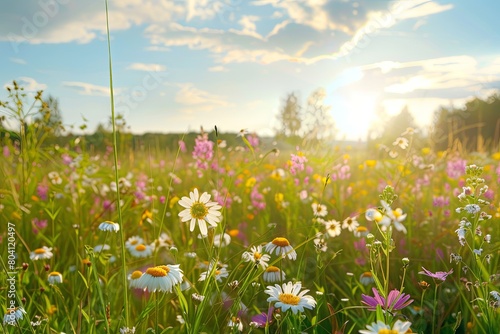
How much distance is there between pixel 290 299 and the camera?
137cm

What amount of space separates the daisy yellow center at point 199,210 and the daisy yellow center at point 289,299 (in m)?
0.34

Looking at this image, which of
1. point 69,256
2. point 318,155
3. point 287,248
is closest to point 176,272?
point 287,248

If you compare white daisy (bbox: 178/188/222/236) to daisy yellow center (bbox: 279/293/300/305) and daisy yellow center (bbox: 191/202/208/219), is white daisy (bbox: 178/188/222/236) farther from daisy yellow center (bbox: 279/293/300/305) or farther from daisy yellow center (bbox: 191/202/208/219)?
daisy yellow center (bbox: 279/293/300/305)

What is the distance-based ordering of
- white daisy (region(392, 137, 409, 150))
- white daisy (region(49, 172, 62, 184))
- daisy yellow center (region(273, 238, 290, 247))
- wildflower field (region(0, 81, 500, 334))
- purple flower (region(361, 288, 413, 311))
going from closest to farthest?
purple flower (region(361, 288, 413, 311)) → wildflower field (region(0, 81, 500, 334)) → daisy yellow center (region(273, 238, 290, 247)) → white daisy (region(392, 137, 409, 150)) → white daisy (region(49, 172, 62, 184))

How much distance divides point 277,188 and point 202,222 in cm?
305

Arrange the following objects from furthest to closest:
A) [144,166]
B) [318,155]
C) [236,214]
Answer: [144,166], [236,214], [318,155]

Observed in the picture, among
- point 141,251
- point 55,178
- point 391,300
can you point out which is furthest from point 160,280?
point 55,178

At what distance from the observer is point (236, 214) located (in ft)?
12.8

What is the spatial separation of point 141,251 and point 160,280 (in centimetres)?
124

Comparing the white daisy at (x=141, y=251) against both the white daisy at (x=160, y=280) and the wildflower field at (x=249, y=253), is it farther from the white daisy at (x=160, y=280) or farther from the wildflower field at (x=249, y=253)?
the white daisy at (x=160, y=280)

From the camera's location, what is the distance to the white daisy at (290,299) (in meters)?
1.31

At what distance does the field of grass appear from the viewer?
1.44 meters

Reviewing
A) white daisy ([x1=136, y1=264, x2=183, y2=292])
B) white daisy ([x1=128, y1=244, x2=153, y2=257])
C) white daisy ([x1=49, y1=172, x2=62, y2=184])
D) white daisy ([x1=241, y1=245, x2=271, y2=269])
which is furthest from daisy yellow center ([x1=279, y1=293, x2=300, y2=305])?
white daisy ([x1=49, y1=172, x2=62, y2=184])

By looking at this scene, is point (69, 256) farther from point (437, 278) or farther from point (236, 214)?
point (437, 278)
